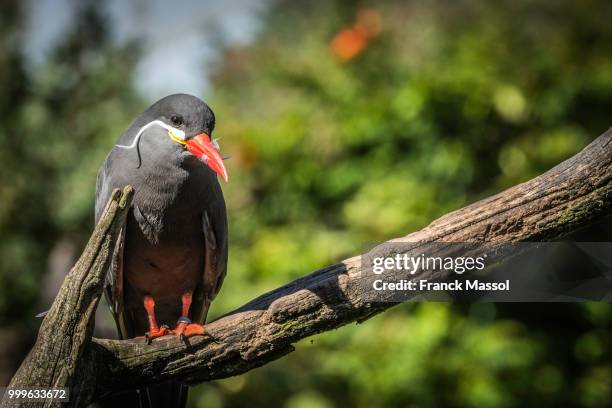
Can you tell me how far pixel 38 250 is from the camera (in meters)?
7.01

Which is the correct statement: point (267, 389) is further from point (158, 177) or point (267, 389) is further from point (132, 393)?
point (158, 177)

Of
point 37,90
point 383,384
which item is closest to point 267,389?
point 383,384

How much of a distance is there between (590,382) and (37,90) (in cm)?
569

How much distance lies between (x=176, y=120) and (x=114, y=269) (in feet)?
2.47

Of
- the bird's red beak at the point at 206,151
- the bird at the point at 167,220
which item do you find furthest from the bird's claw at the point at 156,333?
the bird's red beak at the point at 206,151

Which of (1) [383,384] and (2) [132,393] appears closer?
(2) [132,393]

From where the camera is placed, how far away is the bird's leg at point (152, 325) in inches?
133

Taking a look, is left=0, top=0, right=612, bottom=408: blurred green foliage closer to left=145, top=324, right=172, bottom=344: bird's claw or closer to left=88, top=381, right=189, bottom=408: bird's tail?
left=88, top=381, right=189, bottom=408: bird's tail

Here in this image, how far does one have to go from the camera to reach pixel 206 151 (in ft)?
10.8

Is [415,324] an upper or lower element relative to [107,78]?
lower

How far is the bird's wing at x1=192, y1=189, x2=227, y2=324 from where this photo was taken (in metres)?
3.56

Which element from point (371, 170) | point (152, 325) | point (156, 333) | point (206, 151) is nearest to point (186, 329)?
point (156, 333)

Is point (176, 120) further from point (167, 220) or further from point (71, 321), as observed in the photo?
point (71, 321)

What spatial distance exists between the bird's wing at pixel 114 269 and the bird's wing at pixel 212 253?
370 mm
